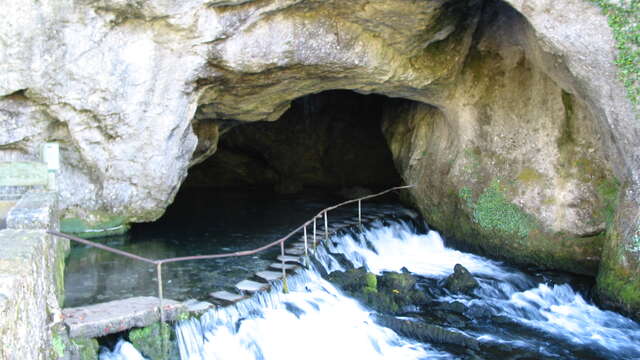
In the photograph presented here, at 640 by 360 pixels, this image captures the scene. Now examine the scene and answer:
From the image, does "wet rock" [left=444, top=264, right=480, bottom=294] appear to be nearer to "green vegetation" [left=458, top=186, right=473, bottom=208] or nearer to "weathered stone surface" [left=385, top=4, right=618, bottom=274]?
"weathered stone surface" [left=385, top=4, right=618, bottom=274]

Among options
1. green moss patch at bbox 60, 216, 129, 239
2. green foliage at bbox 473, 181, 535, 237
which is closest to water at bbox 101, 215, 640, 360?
green foliage at bbox 473, 181, 535, 237

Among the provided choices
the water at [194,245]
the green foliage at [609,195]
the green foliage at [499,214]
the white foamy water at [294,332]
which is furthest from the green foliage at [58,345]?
the green foliage at [609,195]

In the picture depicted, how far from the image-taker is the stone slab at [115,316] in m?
6.39

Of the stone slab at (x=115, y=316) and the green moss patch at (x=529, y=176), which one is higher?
the green moss patch at (x=529, y=176)

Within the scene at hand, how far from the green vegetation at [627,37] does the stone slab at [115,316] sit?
7.83 meters

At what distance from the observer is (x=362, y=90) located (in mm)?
13430

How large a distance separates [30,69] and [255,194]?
10883 mm

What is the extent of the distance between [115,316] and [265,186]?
15.3m

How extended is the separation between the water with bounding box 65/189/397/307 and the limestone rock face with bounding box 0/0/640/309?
1.15 meters

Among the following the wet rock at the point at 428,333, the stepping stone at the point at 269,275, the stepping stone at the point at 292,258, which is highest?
the stepping stone at the point at 292,258

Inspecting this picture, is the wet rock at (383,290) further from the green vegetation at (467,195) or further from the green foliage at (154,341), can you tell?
the green foliage at (154,341)

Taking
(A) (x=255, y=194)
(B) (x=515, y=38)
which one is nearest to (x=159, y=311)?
(B) (x=515, y=38)

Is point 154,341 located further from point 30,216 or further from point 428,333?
point 428,333

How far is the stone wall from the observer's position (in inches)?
155
